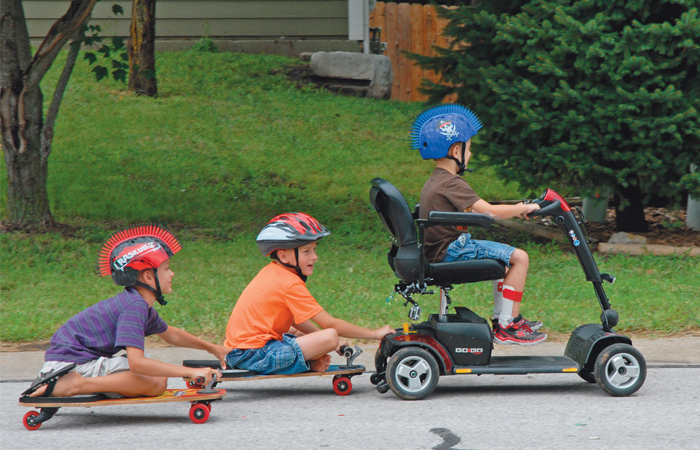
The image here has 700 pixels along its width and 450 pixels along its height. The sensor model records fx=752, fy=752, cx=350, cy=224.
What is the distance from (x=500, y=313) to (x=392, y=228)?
2.81ft

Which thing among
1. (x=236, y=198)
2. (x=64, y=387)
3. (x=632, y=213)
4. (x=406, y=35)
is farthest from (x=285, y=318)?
(x=406, y=35)

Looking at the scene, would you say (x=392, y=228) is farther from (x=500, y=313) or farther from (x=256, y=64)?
(x=256, y=64)

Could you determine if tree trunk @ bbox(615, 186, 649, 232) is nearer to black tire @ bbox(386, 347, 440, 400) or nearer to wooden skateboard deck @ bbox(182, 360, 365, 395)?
black tire @ bbox(386, 347, 440, 400)

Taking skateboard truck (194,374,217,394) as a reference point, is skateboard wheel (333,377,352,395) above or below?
below

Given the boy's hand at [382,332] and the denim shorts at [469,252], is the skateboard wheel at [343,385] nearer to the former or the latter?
the boy's hand at [382,332]

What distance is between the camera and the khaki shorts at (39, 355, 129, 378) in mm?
3967

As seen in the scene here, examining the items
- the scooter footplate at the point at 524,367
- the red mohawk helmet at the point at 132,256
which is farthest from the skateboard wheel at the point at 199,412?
the scooter footplate at the point at 524,367

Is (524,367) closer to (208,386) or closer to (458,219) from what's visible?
(458,219)

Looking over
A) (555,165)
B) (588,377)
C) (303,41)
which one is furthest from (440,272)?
(303,41)

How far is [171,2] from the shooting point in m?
15.9

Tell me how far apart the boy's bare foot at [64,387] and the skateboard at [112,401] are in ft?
0.11

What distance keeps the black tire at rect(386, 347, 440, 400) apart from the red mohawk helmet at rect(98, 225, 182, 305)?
54.6 inches

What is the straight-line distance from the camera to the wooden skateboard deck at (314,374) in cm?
440

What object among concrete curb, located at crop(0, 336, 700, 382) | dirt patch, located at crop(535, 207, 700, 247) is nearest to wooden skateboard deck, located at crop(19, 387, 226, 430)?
concrete curb, located at crop(0, 336, 700, 382)
